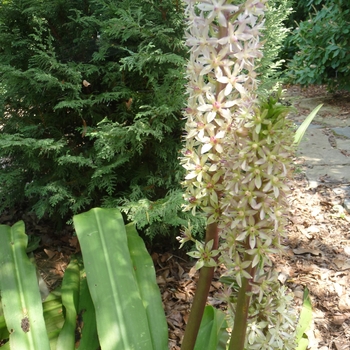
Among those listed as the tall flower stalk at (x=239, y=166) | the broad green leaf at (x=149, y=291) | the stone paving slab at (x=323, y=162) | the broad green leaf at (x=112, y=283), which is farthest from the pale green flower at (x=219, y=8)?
the stone paving slab at (x=323, y=162)

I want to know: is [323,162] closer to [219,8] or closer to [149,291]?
[149,291]

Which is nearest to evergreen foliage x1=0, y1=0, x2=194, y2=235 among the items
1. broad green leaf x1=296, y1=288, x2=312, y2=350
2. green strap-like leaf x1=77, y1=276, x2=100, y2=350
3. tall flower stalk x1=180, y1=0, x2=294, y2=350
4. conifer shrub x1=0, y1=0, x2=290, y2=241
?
conifer shrub x1=0, y1=0, x2=290, y2=241

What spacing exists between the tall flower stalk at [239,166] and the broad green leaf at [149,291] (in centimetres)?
46

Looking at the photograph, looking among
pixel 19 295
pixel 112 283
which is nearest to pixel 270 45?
pixel 112 283

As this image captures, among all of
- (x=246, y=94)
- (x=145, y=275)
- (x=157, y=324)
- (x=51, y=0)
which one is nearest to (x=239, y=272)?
(x=246, y=94)

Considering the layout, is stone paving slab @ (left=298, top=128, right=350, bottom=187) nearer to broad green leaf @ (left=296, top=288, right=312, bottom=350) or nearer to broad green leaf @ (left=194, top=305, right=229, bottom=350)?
broad green leaf @ (left=296, top=288, right=312, bottom=350)

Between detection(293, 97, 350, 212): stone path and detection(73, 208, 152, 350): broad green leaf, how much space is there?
189 centimetres

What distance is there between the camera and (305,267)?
8.57 feet

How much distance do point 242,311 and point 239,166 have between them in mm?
436

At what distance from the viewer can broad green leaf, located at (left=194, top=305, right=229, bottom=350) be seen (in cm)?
145

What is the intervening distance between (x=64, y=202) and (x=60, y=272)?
0.46m

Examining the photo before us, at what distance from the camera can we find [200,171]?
114cm

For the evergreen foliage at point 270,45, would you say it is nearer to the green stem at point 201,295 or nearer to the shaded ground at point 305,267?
the shaded ground at point 305,267

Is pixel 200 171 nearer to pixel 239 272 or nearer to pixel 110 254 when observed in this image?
pixel 239 272
